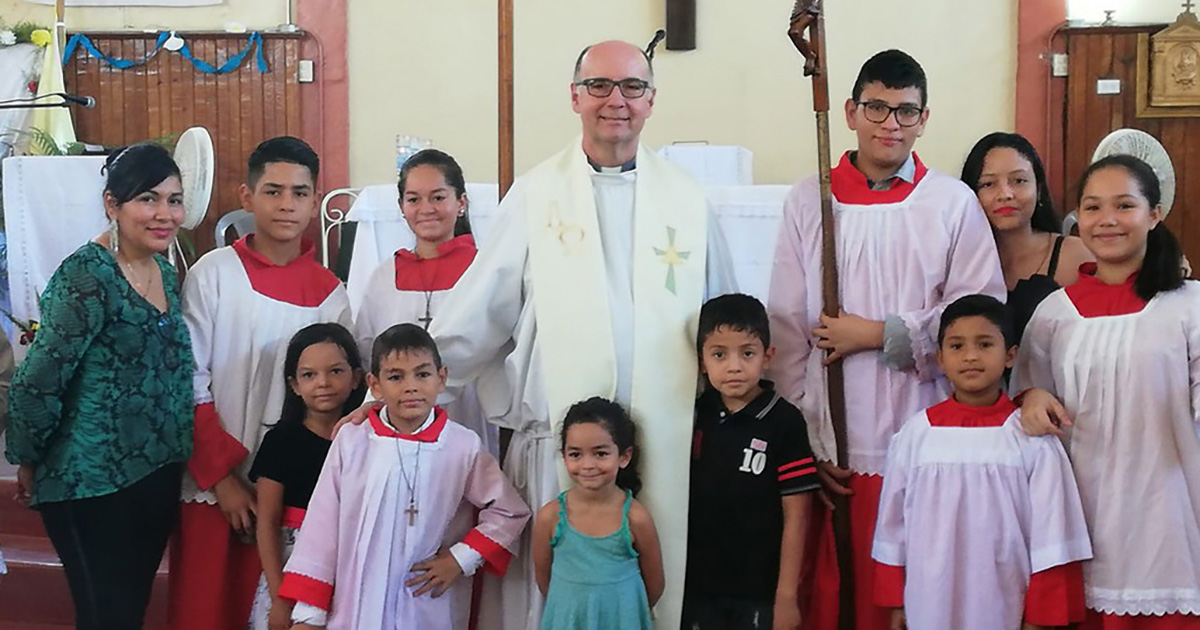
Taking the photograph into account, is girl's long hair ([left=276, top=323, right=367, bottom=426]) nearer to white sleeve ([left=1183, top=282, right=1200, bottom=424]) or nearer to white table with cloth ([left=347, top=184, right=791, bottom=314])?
white table with cloth ([left=347, top=184, right=791, bottom=314])

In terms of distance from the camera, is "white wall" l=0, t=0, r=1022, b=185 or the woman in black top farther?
"white wall" l=0, t=0, r=1022, b=185

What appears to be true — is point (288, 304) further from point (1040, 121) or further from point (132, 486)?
point (1040, 121)

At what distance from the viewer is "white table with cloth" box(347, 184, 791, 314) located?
4.37m

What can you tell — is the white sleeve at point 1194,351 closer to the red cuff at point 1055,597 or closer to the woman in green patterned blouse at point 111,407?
the red cuff at point 1055,597

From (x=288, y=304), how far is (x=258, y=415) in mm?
285

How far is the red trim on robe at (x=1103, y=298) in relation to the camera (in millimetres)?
2432

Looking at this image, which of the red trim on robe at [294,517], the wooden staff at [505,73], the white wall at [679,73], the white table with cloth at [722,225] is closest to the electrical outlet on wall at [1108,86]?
the white wall at [679,73]

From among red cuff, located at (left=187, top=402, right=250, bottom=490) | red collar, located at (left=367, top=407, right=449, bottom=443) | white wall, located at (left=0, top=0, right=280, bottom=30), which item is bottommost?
red cuff, located at (left=187, top=402, right=250, bottom=490)

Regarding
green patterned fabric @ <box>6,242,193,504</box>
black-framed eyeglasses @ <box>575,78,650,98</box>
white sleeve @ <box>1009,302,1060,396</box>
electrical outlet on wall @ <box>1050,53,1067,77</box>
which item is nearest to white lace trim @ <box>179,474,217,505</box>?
green patterned fabric @ <box>6,242,193,504</box>

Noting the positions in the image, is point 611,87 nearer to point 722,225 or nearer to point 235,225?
point 722,225

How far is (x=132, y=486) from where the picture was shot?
2.62 metres

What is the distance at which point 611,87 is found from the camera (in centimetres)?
248

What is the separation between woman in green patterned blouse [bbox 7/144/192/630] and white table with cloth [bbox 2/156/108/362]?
332cm

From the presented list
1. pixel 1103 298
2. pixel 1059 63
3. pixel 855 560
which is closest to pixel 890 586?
pixel 855 560
